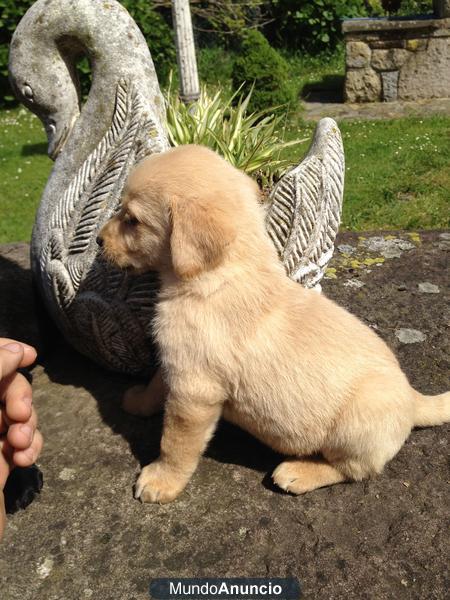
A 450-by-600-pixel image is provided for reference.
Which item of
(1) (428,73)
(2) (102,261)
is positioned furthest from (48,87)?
(1) (428,73)

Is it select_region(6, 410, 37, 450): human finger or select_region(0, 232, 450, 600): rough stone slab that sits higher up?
select_region(6, 410, 37, 450): human finger

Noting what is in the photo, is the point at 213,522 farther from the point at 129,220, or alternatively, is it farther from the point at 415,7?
the point at 415,7

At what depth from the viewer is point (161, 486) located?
279cm

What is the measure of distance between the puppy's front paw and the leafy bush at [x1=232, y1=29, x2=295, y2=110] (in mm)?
8358

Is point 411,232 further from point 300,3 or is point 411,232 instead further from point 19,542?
point 300,3

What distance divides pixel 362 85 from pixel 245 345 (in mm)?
9856

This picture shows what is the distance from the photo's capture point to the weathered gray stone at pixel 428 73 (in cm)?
1063

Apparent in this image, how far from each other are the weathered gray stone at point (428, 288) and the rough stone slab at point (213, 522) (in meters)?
1.04

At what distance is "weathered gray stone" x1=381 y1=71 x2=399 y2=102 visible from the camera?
10953mm

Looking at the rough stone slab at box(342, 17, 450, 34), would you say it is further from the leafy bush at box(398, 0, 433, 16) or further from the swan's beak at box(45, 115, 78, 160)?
the swan's beak at box(45, 115, 78, 160)

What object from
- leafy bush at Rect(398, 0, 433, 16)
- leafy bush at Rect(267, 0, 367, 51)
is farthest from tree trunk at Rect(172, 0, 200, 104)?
leafy bush at Rect(398, 0, 433, 16)

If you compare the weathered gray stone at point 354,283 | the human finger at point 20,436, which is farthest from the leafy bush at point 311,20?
the human finger at point 20,436

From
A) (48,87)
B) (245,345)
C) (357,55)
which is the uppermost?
(48,87)

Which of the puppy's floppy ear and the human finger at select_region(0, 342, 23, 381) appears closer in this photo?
the human finger at select_region(0, 342, 23, 381)
